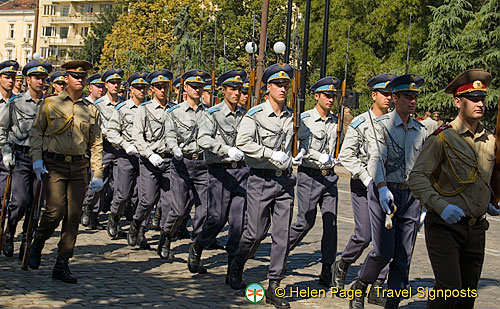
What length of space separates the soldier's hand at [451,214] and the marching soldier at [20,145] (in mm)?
5913

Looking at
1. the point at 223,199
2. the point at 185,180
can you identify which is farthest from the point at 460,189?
the point at 185,180

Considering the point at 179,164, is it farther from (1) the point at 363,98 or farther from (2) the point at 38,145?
(1) the point at 363,98

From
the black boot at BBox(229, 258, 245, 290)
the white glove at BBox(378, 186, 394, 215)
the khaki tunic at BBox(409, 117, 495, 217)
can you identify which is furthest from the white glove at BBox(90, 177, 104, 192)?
the khaki tunic at BBox(409, 117, 495, 217)

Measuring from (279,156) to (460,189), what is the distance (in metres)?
2.45

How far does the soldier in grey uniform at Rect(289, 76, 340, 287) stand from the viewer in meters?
9.72

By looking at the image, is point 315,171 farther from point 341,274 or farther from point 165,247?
point 165,247

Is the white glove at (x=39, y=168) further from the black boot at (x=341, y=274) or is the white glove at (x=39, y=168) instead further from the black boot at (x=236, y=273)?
the black boot at (x=341, y=274)

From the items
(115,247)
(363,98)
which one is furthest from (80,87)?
(363,98)

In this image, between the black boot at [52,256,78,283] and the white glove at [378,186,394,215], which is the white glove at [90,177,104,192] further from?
the white glove at [378,186,394,215]

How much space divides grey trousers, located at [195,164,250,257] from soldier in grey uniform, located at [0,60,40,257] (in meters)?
2.28

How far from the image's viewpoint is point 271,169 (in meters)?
8.65

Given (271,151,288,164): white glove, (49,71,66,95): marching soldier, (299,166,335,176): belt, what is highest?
(49,71,66,95): marching soldier

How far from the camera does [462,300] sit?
6.27 meters

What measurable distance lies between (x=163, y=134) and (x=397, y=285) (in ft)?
16.5
